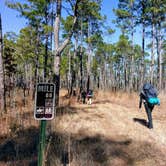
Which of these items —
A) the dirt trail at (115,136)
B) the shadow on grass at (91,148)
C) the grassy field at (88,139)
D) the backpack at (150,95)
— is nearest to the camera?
the shadow on grass at (91,148)

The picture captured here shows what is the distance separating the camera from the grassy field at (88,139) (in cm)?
552

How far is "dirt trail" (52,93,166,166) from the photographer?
605 cm

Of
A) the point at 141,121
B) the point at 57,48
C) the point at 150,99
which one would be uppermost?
the point at 57,48

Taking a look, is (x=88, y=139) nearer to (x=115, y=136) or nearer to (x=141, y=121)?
(x=115, y=136)

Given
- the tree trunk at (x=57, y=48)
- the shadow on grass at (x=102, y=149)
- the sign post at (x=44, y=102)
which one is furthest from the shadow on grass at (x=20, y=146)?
the tree trunk at (x=57, y=48)

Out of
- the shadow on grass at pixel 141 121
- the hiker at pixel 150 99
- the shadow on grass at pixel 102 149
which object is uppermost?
the hiker at pixel 150 99

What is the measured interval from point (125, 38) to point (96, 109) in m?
21.9

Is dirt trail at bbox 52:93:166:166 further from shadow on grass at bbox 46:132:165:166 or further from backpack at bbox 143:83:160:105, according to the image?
backpack at bbox 143:83:160:105

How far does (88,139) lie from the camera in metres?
7.09

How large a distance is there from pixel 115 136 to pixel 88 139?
0.90 metres

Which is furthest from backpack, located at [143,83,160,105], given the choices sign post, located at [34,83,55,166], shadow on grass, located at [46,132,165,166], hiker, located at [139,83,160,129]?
sign post, located at [34,83,55,166]

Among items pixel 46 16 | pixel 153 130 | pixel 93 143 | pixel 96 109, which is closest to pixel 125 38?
pixel 46 16

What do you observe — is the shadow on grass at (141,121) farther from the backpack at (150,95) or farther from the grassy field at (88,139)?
the backpack at (150,95)

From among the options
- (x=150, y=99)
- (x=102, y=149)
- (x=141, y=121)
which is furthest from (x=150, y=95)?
(x=102, y=149)
